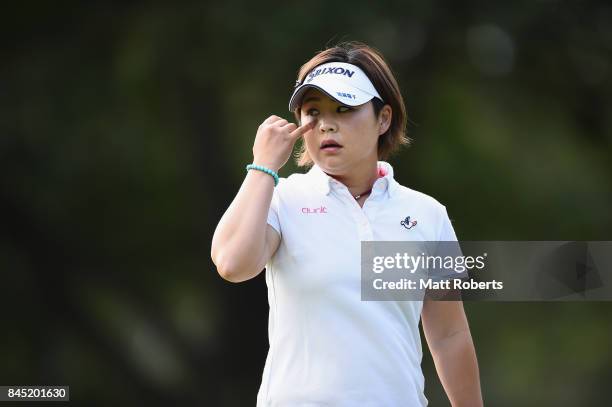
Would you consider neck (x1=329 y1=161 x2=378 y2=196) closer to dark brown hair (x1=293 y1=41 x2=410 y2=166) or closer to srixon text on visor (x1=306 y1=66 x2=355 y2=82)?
dark brown hair (x1=293 y1=41 x2=410 y2=166)

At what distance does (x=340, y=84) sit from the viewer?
3.34 meters

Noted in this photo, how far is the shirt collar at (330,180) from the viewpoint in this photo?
336 cm

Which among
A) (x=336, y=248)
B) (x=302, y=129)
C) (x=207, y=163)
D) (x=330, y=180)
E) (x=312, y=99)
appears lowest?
(x=336, y=248)

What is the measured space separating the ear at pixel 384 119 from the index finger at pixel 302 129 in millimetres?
274

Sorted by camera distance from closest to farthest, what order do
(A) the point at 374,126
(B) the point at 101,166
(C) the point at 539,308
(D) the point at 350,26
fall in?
(A) the point at 374,126, (D) the point at 350,26, (B) the point at 101,166, (C) the point at 539,308

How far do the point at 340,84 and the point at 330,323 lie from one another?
71 cm

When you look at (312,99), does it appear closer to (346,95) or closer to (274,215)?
(346,95)

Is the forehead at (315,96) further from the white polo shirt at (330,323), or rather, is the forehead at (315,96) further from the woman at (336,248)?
the white polo shirt at (330,323)

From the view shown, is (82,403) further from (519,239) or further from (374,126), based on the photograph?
(374,126)

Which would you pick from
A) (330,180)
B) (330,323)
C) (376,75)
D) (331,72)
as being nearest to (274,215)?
(330,180)

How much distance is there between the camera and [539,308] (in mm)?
12320

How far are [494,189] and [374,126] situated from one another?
8.36 metres

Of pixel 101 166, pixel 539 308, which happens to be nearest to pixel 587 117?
pixel 539 308

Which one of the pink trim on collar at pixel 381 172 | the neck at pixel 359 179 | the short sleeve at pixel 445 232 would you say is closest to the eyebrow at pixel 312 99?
the neck at pixel 359 179
